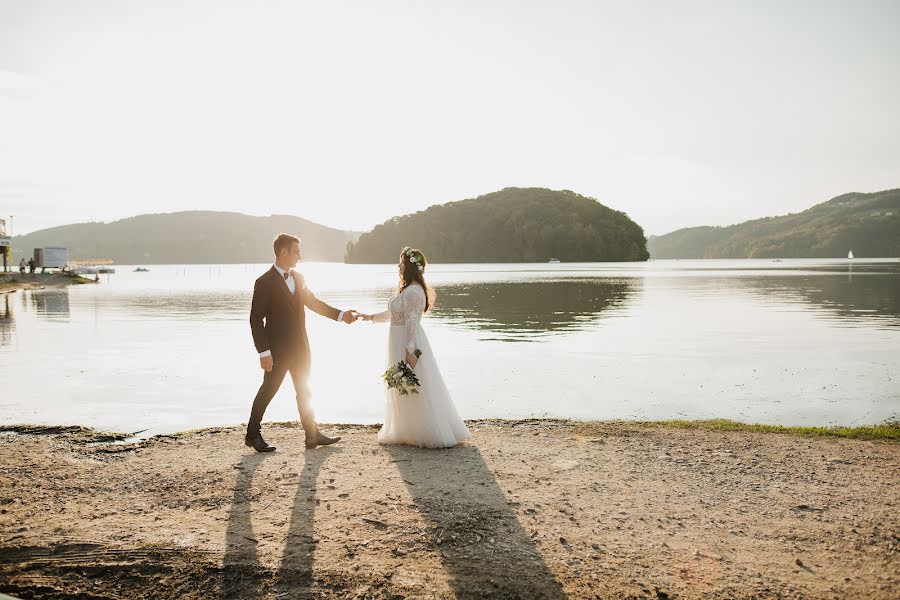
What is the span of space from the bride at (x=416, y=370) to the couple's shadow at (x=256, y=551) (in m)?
1.89

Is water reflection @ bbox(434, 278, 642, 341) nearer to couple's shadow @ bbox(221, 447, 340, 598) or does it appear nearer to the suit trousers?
the suit trousers

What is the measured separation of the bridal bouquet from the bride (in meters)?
0.12

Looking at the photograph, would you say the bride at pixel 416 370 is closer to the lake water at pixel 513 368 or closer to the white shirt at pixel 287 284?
the white shirt at pixel 287 284

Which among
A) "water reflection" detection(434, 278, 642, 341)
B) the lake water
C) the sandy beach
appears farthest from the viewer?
"water reflection" detection(434, 278, 642, 341)

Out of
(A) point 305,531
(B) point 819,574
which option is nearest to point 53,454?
(A) point 305,531

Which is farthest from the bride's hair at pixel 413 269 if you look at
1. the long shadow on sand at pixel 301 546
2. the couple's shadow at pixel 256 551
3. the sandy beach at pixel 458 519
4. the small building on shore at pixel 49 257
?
the small building on shore at pixel 49 257

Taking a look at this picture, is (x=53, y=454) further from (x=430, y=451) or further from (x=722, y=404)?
(x=722, y=404)

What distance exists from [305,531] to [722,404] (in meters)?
11.0

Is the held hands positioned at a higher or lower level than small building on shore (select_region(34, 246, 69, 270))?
lower

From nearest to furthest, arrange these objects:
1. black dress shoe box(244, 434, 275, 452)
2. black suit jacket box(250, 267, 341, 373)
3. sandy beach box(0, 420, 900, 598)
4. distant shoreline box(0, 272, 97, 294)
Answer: sandy beach box(0, 420, 900, 598) < black suit jacket box(250, 267, 341, 373) < black dress shoe box(244, 434, 275, 452) < distant shoreline box(0, 272, 97, 294)

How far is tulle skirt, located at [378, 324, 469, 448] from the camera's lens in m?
9.17

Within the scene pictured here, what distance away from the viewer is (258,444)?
30.3ft

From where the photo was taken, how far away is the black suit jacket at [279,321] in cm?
873

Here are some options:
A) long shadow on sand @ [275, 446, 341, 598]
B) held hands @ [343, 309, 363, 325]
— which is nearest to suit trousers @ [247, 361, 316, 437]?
long shadow on sand @ [275, 446, 341, 598]
